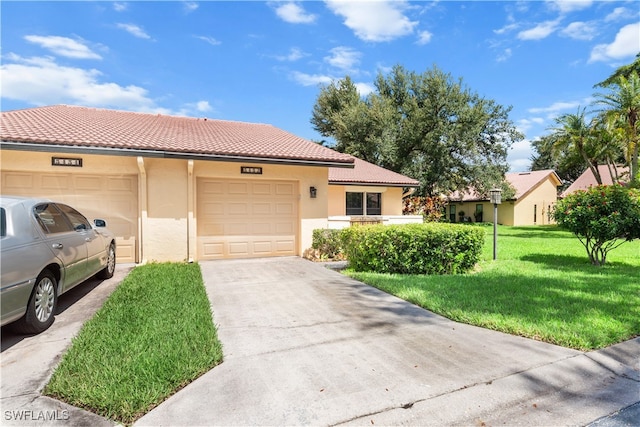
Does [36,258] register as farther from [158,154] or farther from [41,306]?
[158,154]

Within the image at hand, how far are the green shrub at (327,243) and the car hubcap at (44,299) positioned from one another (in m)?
6.64

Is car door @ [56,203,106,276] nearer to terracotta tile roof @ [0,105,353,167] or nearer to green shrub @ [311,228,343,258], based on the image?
terracotta tile roof @ [0,105,353,167]

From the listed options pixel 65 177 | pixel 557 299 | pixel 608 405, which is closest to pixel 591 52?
pixel 557 299

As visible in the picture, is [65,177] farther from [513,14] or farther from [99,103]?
[513,14]

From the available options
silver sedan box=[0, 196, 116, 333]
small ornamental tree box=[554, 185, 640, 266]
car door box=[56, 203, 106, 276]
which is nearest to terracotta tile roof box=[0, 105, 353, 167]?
car door box=[56, 203, 106, 276]

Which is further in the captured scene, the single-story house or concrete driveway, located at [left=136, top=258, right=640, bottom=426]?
the single-story house

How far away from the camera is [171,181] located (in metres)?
8.83

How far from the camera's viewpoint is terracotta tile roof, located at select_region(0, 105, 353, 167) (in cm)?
793

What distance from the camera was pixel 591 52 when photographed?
1123cm

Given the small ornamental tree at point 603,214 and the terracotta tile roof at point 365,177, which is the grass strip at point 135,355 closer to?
the small ornamental tree at point 603,214

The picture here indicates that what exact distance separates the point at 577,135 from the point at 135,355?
2669 centimetres

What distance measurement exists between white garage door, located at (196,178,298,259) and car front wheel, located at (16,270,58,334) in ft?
16.6

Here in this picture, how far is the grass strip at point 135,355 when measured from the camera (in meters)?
2.56

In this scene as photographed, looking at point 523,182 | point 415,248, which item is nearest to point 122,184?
point 415,248
